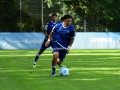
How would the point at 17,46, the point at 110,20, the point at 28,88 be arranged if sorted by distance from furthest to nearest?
the point at 110,20 → the point at 17,46 → the point at 28,88

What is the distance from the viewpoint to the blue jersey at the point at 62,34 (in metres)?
17.9

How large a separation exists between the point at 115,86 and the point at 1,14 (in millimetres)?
37717

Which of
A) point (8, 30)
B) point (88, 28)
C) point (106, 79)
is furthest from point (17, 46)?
point (106, 79)

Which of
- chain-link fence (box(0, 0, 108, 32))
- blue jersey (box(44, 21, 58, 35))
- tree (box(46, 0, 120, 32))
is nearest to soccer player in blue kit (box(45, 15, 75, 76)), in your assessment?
blue jersey (box(44, 21, 58, 35))

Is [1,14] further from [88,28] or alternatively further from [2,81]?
[2,81]

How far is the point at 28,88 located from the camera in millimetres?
13977

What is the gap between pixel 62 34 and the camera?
17953 mm

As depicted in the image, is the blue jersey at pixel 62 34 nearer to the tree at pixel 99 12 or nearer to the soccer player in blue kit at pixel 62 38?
the soccer player in blue kit at pixel 62 38

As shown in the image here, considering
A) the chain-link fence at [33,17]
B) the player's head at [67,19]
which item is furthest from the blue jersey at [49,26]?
the chain-link fence at [33,17]

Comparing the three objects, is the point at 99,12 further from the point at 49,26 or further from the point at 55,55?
the point at 55,55

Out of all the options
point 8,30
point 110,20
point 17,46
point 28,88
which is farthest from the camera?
point 110,20

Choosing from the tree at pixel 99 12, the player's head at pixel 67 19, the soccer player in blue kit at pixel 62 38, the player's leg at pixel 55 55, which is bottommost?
the tree at pixel 99 12

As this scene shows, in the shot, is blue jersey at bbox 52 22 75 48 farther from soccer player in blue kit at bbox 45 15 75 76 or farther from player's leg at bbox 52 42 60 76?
player's leg at bbox 52 42 60 76

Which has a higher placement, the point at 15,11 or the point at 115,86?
the point at 115,86
